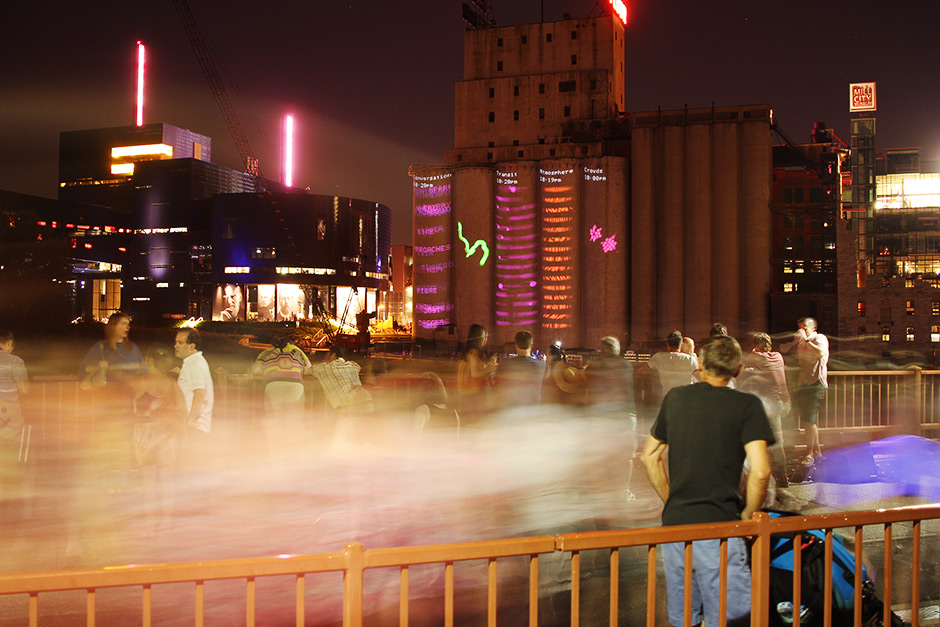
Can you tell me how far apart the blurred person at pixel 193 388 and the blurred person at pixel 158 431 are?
126mm

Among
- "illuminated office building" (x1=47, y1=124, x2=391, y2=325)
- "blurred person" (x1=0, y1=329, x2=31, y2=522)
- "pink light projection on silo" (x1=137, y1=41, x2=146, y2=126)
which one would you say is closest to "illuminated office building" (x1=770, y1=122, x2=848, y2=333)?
"blurred person" (x1=0, y1=329, x2=31, y2=522)

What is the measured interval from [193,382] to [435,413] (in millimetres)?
2653

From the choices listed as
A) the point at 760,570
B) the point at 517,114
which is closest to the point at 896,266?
the point at 517,114

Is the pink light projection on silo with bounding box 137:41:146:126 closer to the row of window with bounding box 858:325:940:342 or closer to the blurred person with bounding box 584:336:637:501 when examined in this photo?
the row of window with bounding box 858:325:940:342

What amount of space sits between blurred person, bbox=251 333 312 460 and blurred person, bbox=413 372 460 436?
6.48 feet

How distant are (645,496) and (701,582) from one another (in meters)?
4.84

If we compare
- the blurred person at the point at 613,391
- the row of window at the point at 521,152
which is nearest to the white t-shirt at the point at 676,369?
the blurred person at the point at 613,391

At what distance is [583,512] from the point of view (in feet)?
25.1

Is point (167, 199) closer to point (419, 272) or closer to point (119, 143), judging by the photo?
point (419, 272)

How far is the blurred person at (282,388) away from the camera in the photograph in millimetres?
9141

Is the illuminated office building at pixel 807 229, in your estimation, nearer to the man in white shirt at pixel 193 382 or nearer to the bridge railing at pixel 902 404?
the bridge railing at pixel 902 404

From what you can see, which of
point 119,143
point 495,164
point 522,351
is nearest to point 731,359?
point 522,351

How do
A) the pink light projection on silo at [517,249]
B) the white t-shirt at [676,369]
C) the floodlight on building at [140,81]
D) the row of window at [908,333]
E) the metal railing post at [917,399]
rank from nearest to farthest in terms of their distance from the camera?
the white t-shirt at [676,369], the metal railing post at [917,399], the pink light projection on silo at [517,249], the row of window at [908,333], the floodlight on building at [140,81]

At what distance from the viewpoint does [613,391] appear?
808 cm
